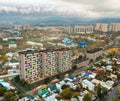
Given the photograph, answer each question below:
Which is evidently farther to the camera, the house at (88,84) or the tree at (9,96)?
the house at (88,84)

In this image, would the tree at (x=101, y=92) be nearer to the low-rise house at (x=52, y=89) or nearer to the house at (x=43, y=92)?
the low-rise house at (x=52, y=89)

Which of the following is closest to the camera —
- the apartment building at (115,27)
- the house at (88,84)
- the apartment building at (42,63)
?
the house at (88,84)

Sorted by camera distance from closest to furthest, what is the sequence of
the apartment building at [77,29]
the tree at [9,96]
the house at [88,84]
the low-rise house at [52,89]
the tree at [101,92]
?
the tree at [9,96], the tree at [101,92], the low-rise house at [52,89], the house at [88,84], the apartment building at [77,29]

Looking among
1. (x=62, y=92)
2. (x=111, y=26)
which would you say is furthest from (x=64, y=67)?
(x=111, y=26)

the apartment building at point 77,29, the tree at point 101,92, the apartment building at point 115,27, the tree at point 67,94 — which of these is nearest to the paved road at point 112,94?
the tree at point 101,92

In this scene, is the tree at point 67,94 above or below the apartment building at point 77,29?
below

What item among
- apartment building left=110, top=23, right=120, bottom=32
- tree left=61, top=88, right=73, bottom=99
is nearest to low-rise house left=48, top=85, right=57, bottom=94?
tree left=61, top=88, right=73, bottom=99

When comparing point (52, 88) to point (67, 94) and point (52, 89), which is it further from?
→ point (67, 94)

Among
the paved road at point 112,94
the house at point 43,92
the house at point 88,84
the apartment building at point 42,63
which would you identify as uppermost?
the apartment building at point 42,63
